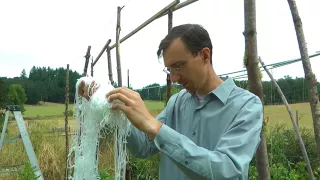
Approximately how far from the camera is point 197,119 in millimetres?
1695

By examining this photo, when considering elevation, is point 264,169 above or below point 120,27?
below

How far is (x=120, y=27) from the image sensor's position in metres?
4.40

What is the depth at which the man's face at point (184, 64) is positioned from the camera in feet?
5.05

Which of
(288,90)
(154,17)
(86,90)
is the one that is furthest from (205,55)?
(288,90)

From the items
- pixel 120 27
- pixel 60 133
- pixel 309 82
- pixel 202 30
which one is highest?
pixel 120 27

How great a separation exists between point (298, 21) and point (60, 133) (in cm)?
698

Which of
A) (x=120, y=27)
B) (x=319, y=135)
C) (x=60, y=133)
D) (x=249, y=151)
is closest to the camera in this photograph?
(x=249, y=151)

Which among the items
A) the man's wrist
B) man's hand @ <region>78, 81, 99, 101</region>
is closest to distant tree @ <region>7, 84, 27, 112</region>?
man's hand @ <region>78, 81, 99, 101</region>

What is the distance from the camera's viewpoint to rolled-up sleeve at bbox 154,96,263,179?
1330mm

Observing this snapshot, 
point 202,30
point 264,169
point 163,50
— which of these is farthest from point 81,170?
point 264,169

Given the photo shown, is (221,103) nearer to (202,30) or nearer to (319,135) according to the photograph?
(202,30)

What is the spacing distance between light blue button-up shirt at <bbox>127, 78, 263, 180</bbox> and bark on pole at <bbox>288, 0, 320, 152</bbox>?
2.09ft

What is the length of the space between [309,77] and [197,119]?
79 cm

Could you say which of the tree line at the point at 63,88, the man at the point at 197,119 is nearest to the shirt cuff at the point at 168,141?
the man at the point at 197,119
